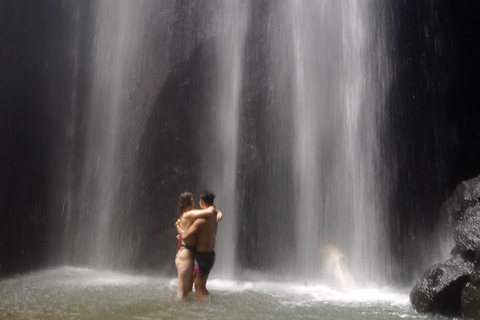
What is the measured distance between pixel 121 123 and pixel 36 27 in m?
4.21

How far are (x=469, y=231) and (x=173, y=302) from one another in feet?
15.2

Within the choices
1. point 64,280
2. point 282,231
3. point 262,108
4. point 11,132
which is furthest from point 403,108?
point 11,132

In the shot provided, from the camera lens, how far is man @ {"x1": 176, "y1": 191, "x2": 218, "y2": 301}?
5.93 metres

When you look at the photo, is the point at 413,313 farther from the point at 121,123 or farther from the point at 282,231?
the point at 121,123

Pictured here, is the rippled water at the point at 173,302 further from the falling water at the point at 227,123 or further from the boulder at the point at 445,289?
the falling water at the point at 227,123

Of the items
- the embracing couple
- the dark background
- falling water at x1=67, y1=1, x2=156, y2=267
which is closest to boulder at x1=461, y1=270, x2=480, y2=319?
the embracing couple

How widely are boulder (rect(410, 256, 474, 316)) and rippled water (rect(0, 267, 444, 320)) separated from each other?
0.25 metres

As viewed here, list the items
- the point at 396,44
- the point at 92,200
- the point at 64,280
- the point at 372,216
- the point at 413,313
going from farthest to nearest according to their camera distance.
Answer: the point at 92,200
the point at 396,44
the point at 372,216
the point at 64,280
the point at 413,313

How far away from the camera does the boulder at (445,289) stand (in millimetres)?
5457

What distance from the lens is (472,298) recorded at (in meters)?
5.07

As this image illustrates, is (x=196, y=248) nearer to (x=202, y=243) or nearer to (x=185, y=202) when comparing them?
(x=202, y=243)

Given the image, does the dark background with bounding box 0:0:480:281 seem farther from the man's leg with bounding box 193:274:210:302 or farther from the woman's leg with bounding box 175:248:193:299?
the woman's leg with bounding box 175:248:193:299

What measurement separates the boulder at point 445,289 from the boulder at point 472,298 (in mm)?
203

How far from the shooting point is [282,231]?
32.8 feet
